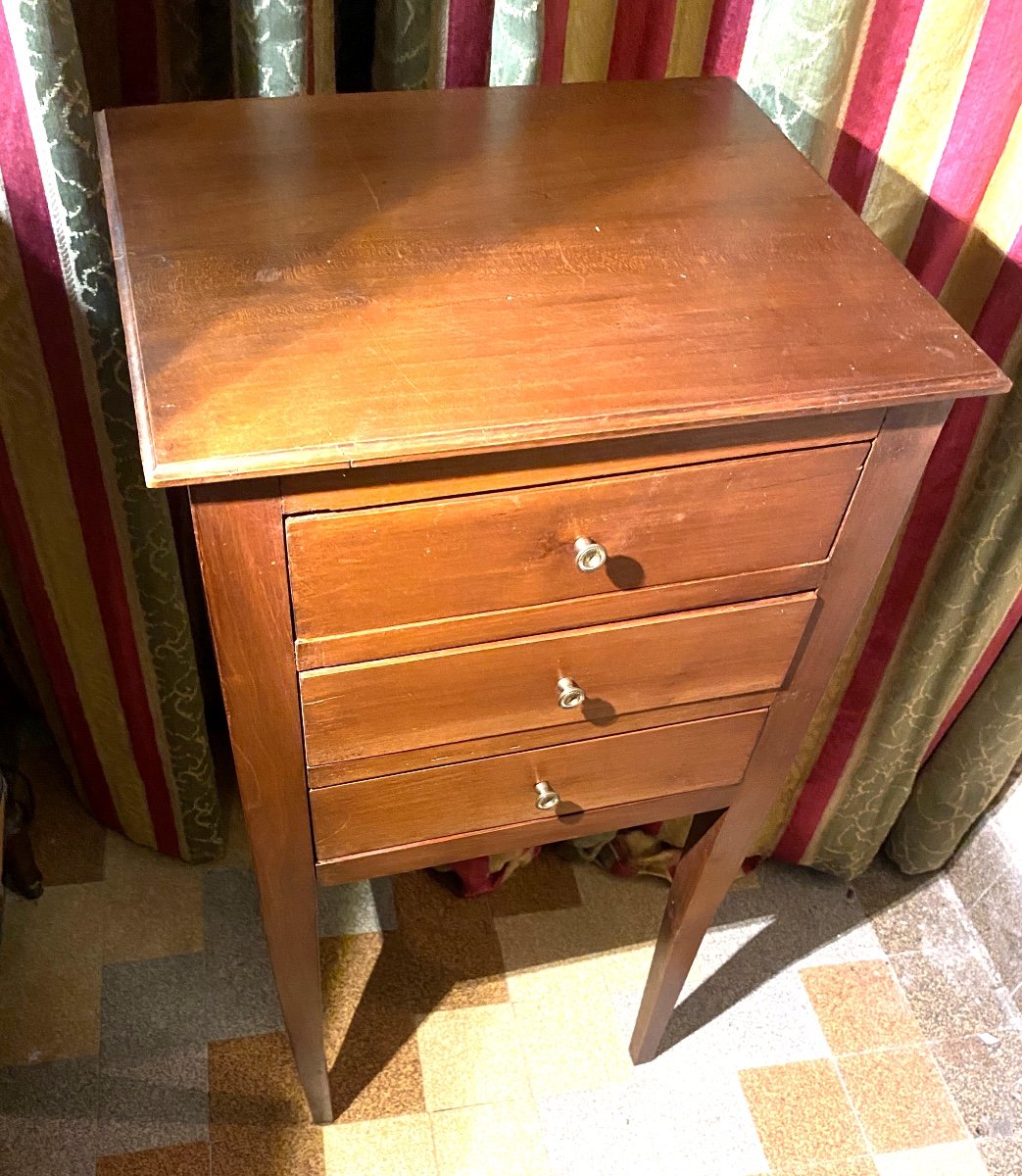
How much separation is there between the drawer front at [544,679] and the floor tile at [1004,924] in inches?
32.5

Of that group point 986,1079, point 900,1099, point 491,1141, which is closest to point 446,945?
point 491,1141

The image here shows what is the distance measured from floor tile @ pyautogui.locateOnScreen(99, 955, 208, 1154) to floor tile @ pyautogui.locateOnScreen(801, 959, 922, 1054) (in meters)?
0.76

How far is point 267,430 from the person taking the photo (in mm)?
607

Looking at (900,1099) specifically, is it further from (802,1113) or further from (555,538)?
(555,538)

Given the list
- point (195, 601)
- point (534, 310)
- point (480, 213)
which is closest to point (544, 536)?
point (534, 310)

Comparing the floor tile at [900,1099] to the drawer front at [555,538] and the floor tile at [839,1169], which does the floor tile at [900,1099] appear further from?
the drawer front at [555,538]

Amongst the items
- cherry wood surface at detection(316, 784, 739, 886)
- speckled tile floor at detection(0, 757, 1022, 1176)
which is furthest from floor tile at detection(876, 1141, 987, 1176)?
cherry wood surface at detection(316, 784, 739, 886)

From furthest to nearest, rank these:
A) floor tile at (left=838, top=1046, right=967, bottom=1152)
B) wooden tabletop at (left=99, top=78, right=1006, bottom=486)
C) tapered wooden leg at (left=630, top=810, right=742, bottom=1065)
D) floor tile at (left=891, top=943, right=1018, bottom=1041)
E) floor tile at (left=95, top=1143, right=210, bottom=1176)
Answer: floor tile at (left=891, top=943, right=1018, bottom=1041) → floor tile at (left=838, top=1046, right=967, bottom=1152) → floor tile at (left=95, top=1143, right=210, bottom=1176) → tapered wooden leg at (left=630, top=810, right=742, bottom=1065) → wooden tabletop at (left=99, top=78, right=1006, bottom=486)

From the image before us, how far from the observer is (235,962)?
4.60 ft

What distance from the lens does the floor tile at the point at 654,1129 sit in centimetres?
128

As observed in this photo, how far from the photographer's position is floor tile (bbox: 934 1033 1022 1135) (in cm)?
135

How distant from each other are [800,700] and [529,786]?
9.0 inches

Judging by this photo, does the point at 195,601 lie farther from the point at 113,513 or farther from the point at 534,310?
the point at 534,310

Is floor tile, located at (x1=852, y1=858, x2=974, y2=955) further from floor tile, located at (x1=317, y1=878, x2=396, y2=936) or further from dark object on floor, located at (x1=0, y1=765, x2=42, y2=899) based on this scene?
Answer: dark object on floor, located at (x1=0, y1=765, x2=42, y2=899)
